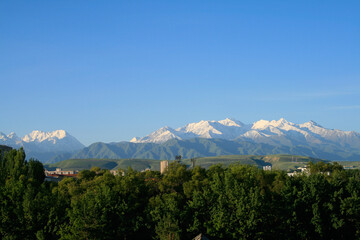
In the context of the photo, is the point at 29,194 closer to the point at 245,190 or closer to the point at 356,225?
the point at 245,190

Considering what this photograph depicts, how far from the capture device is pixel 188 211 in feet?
243

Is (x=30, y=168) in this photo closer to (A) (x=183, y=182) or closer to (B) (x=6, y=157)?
(B) (x=6, y=157)

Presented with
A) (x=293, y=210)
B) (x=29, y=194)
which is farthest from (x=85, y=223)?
(x=293, y=210)

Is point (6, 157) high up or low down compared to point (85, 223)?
up

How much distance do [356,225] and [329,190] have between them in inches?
333

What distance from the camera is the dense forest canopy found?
69.3 m

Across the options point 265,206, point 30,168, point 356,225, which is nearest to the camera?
point 265,206

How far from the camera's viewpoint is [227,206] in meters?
74.9

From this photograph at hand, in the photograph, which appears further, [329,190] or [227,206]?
[329,190]

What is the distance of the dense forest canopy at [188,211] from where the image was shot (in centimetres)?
6931

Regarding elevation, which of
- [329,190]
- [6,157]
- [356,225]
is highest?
[6,157]

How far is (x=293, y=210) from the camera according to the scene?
255ft

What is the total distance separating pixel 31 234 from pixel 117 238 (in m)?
12.7

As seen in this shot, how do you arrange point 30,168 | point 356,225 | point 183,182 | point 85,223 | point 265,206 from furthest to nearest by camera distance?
point 30,168 → point 183,182 → point 356,225 → point 265,206 → point 85,223
